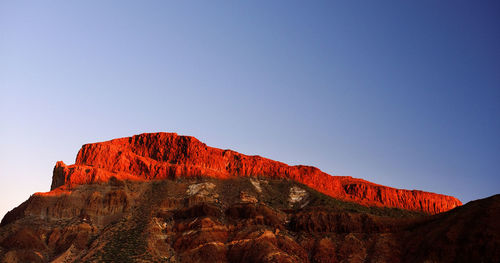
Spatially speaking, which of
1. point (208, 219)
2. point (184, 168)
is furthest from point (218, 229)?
point (184, 168)

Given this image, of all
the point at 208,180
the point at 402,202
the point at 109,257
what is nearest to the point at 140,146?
the point at 208,180

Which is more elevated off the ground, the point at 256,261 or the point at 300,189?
the point at 300,189

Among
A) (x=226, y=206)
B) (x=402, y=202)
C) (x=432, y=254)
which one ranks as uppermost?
Answer: (x=402, y=202)

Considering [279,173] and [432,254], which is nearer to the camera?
[432,254]

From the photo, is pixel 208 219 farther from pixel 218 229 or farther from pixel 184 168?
pixel 184 168

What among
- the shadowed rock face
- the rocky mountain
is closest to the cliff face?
the rocky mountain

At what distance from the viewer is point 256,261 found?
63.2 meters

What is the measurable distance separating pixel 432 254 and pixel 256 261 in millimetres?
23222

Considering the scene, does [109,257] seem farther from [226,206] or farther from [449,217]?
[449,217]

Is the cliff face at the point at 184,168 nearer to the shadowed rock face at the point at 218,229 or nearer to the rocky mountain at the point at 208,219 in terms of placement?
the rocky mountain at the point at 208,219

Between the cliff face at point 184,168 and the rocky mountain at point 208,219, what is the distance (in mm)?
255

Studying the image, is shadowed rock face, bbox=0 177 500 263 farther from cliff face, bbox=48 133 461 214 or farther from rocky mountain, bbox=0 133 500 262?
cliff face, bbox=48 133 461 214

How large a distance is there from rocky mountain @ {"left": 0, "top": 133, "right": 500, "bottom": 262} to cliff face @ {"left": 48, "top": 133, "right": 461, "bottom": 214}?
255 mm

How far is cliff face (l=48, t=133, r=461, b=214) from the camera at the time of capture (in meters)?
88.8
